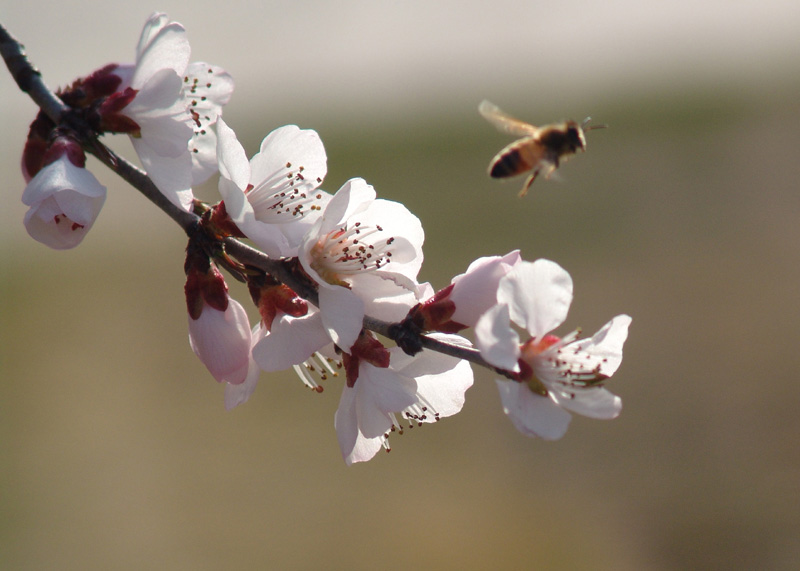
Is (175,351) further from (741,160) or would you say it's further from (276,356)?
(741,160)

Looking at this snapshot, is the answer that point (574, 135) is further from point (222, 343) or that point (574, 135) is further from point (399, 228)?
point (222, 343)

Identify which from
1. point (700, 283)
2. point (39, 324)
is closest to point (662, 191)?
point (700, 283)

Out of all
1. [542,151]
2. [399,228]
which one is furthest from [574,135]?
[399,228]

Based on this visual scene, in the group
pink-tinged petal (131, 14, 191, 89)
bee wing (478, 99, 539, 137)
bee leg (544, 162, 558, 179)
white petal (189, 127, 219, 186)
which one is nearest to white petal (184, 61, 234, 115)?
white petal (189, 127, 219, 186)

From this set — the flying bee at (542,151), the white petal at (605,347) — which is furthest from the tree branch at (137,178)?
the flying bee at (542,151)

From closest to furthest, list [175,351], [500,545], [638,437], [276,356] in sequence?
[276,356] → [500,545] → [638,437] → [175,351]
